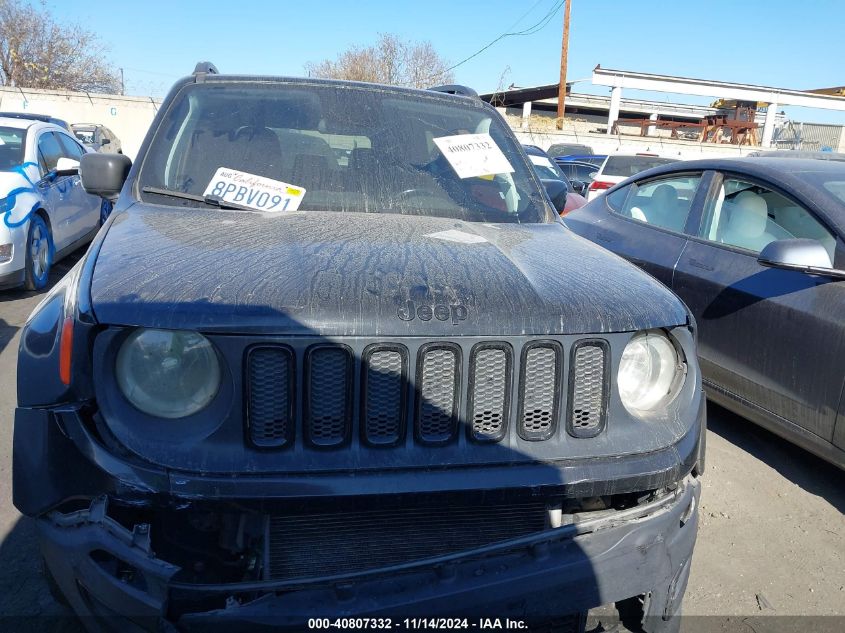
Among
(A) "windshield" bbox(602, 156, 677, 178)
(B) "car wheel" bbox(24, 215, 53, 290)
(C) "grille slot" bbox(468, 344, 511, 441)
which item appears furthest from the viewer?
(A) "windshield" bbox(602, 156, 677, 178)

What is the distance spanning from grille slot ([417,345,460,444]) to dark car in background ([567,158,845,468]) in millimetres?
2305

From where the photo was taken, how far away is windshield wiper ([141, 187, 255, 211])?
272 cm

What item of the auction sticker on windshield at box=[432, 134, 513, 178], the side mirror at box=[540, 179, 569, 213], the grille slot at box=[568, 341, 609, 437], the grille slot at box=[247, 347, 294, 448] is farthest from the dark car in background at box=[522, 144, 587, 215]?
the grille slot at box=[247, 347, 294, 448]

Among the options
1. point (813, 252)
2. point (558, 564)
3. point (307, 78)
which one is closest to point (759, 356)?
point (813, 252)

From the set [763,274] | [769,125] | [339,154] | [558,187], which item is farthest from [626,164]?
[769,125]

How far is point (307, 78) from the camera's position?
→ 341cm

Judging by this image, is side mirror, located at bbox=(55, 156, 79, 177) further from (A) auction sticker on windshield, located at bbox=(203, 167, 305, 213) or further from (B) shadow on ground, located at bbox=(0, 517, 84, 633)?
(B) shadow on ground, located at bbox=(0, 517, 84, 633)

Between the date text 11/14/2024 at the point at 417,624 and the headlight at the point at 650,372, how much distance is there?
0.72m

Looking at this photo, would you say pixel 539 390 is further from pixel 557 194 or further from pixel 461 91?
pixel 461 91

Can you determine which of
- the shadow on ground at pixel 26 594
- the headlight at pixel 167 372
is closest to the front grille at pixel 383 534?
the headlight at pixel 167 372

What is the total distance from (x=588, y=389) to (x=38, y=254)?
660cm

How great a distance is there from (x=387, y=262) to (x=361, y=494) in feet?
2.26

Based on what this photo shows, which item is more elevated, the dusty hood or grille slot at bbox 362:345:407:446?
the dusty hood

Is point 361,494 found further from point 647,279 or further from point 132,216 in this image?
point 132,216
